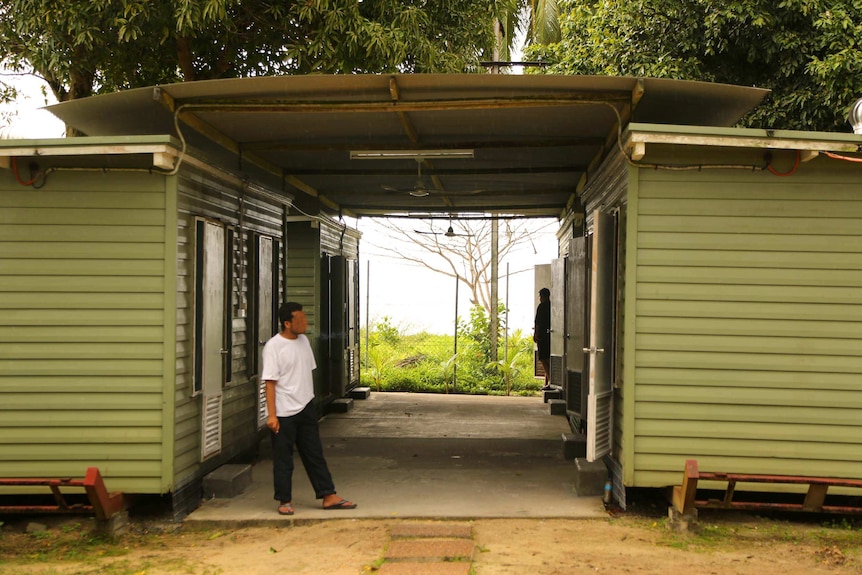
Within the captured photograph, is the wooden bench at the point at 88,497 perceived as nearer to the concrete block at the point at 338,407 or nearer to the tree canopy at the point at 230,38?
the tree canopy at the point at 230,38

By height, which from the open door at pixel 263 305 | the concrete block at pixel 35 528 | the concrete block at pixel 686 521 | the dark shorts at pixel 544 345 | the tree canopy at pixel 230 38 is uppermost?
the tree canopy at pixel 230 38

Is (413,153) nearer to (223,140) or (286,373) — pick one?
(223,140)

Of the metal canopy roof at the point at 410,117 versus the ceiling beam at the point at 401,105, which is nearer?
the metal canopy roof at the point at 410,117

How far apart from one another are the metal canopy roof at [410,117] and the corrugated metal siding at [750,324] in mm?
851

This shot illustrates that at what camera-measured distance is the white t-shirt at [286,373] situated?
248 inches

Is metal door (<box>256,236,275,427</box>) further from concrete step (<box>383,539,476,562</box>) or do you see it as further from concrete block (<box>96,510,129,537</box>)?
concrete step (<box>383,539,476,562</box>)

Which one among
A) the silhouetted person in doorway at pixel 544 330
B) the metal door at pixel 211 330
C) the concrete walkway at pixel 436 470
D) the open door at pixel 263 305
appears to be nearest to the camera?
the concrete walkway at pixel 436 470

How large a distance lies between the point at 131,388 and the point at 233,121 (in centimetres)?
254

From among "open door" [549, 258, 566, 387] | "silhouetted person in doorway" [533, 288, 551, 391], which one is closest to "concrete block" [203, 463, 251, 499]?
"open door" [549, 258, 566, 387]

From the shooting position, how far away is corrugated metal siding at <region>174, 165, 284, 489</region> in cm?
626

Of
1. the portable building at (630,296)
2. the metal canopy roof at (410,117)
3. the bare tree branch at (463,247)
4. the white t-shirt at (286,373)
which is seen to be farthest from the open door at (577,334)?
the bare tree branch at (463,247)

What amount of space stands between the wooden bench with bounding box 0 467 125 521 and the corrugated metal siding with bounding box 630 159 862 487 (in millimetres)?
3745

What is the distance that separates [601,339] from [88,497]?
3.97m

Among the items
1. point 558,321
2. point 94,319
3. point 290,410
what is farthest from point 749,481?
point 558,321
